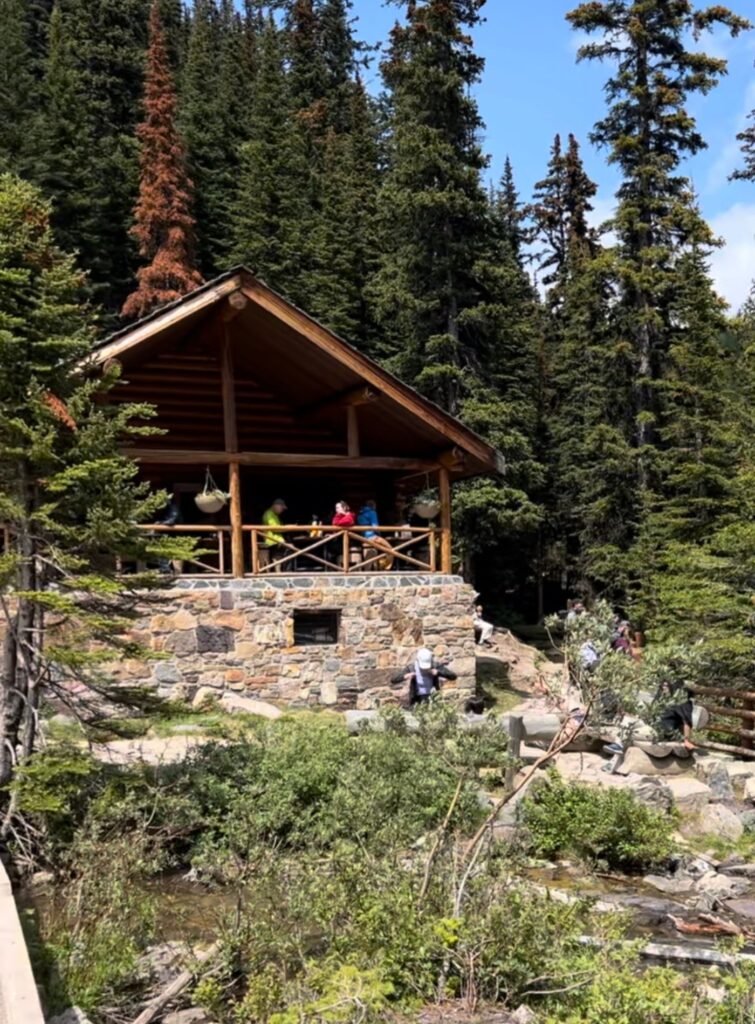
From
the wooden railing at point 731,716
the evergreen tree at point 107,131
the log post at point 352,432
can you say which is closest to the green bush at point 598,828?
the wooden railing at point 731,716

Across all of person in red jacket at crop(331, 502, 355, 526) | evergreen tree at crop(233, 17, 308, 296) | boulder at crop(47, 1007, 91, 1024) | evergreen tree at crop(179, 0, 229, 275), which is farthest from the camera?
evergreen tree at crop(179, 0, 229, 275)

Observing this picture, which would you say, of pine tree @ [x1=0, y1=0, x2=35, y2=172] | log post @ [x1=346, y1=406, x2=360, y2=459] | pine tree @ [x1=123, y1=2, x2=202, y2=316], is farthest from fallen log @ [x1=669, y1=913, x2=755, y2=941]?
pine tree @ [x1=0, y1=0, x2=35, y2=172]

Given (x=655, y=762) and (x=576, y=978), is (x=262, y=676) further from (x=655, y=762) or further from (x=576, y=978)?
(x=576, y=978)

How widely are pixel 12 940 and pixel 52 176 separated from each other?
99.7 feet

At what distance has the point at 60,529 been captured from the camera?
23.7 ft

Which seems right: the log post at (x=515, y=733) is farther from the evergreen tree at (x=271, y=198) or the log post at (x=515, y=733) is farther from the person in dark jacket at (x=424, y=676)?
the evergreen tree at (x=271, y=198)

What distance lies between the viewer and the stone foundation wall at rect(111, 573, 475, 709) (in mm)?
13297

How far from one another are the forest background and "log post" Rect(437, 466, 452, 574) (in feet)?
14.8

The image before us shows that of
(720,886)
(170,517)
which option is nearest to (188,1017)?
(720,886)

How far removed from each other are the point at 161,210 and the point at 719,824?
2525 cm

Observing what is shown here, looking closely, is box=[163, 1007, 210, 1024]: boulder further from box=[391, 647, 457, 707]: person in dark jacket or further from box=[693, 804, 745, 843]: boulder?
box=[391, 647, 457, 707]: person in dark jacket

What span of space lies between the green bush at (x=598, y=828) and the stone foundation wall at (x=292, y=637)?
5488mm

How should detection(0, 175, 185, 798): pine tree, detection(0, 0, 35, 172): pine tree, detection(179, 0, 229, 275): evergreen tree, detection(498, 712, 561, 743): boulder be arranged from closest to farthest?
detection(0, 175, 185, 798): pine tree → detection(498, 712, 561, 743): boulder → detection(0, 0, 35, 172): pine tree → detection(179, 0, 229, 275): evergreen tree

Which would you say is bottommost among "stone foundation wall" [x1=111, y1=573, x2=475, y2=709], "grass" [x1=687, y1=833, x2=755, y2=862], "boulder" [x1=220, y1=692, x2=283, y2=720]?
"grass" [x1=687, y1=833, x2=755, y2=862]
